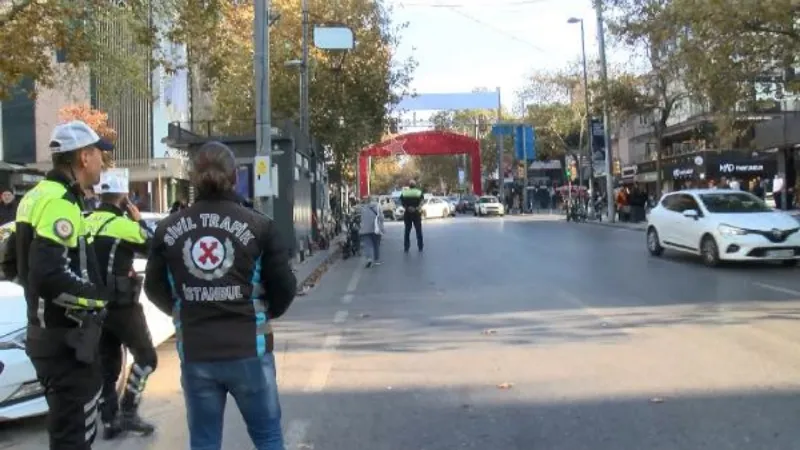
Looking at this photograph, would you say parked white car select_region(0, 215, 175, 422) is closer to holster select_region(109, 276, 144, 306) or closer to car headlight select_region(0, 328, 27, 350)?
car headlight select_region(0, 328, 27, 350)

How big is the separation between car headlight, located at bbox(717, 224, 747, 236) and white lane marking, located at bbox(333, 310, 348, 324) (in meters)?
7.65

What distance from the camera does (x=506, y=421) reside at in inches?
229

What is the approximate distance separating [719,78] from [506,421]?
15.1 meters

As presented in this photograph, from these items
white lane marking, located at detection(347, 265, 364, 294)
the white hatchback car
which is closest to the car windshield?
the white hatchback car

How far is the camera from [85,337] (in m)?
3.72

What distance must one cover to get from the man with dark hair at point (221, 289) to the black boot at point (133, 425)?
7.86 feet

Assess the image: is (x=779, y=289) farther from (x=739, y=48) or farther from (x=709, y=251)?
(x=739, y=48)

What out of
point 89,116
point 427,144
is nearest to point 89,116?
point 89,116

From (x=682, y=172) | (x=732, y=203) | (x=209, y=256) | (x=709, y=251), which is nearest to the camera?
(x=209, y=256)

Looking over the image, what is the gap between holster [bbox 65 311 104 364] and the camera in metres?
3.68

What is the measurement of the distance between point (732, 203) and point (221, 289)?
15068 millimetres

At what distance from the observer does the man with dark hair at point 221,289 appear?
3.38m

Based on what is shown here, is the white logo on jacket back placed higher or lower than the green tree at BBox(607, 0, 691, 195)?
lower

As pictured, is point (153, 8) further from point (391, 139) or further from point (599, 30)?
point (391, 139)
